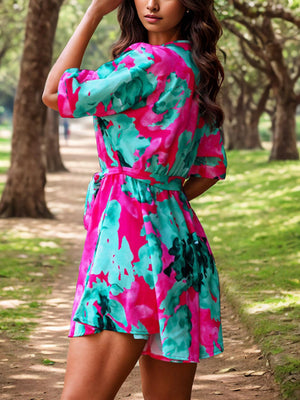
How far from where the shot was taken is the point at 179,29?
2.63 meters

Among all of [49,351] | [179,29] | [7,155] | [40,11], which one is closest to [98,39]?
→ [7,155]

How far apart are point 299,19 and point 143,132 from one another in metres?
14.3

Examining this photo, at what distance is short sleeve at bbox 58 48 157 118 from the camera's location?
2355mm

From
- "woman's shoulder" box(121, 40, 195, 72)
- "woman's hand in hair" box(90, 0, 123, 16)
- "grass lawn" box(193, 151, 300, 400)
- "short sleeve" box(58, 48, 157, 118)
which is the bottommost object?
"grass lawn" box(193, 151, 300, 400)

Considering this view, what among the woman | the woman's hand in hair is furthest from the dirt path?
the woman's hand in hair

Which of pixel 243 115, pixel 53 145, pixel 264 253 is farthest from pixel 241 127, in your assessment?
pixel 264 253

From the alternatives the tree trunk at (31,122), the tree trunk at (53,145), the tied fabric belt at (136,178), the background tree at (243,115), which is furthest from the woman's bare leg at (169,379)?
the background tree at (243,115)

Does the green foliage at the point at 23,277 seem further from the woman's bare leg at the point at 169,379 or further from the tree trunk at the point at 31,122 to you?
the woman's bare leg at the point at 169,379

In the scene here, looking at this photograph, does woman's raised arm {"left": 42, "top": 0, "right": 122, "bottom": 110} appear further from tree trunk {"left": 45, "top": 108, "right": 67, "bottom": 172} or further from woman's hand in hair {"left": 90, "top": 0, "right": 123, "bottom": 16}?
tree trunk {"left": 45, "top": 108, "right": 67, "bottom": 172}

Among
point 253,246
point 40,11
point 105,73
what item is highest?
point 40,11

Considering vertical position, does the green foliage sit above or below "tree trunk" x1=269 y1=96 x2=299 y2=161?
below

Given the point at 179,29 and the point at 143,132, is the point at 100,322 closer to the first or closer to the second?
the point at 143,132

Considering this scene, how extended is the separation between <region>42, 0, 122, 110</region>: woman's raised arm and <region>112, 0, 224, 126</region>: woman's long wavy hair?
0.13 m

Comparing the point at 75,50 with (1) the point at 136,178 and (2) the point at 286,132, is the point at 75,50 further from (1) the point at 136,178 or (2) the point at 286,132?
(2) the point at 286,132
